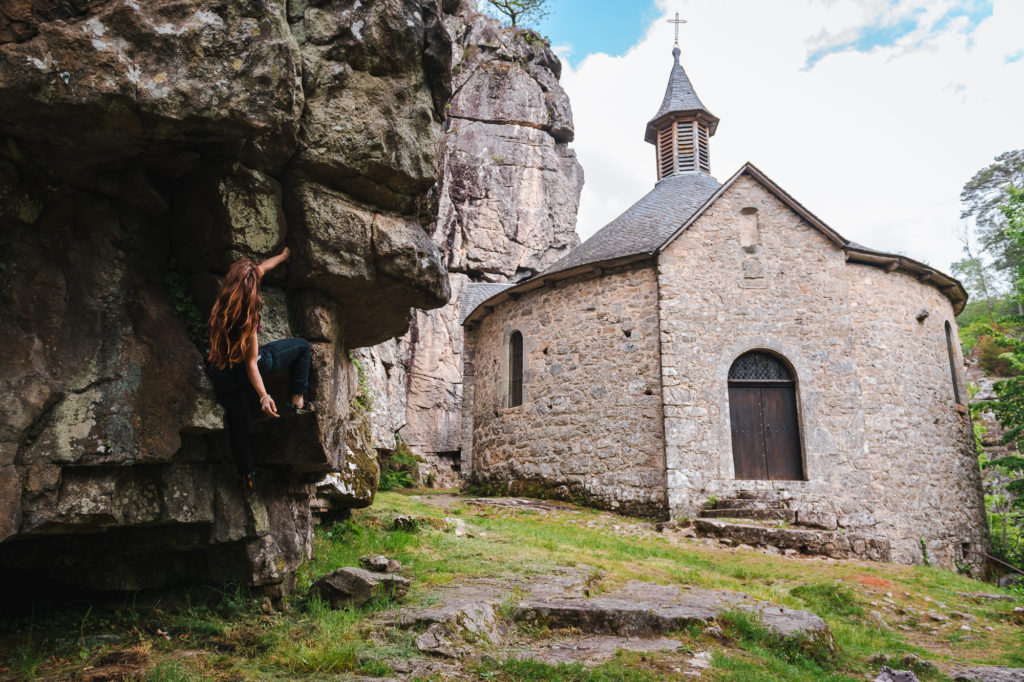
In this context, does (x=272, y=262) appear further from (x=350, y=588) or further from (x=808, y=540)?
(x=808, y=540)

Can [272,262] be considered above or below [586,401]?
above

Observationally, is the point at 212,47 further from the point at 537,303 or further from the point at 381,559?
the point at 537,303

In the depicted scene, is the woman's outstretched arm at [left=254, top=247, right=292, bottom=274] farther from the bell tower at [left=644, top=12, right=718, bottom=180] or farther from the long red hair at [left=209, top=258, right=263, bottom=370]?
the bell tower at [left=644, top=12, right=718, bottom=180]

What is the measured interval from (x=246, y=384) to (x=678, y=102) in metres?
18.5

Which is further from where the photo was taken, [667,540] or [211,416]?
[667,540]

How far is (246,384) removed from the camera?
4188 millimetres

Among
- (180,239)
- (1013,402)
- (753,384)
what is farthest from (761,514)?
(180,239)

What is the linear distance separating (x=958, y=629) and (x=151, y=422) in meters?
7.49

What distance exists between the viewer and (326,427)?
479 centimetres

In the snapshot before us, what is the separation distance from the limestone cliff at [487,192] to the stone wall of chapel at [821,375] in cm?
1276

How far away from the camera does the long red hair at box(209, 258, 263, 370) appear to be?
13.0 ft

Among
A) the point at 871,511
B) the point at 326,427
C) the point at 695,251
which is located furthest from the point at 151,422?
the point at 871,511

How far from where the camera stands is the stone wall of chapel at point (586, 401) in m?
12.6

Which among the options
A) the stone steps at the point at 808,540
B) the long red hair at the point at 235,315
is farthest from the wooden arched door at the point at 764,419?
the long red hair at the point at 235,315
